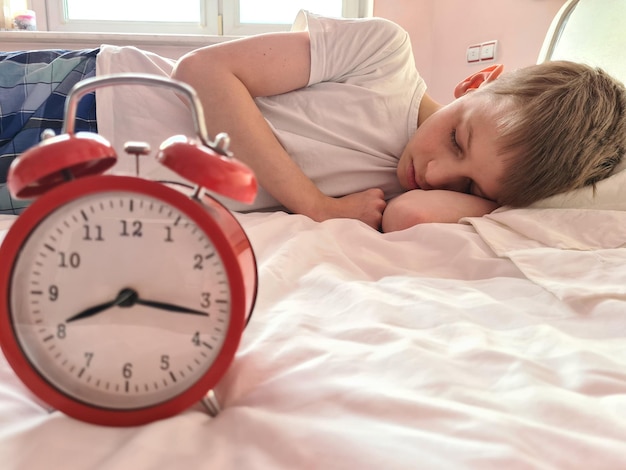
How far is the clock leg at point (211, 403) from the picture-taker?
37 centimetres

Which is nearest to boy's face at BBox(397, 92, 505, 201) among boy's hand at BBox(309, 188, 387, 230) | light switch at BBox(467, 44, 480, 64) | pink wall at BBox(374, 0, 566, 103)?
boy's hand at BBox(309, 188, 387, 230)

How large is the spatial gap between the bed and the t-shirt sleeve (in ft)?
1.59

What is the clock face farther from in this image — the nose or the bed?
the nose

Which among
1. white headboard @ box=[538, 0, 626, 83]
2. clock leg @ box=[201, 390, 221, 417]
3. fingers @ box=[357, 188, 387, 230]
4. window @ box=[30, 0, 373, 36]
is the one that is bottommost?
fingers @ box=[357, 188, 387, 230]

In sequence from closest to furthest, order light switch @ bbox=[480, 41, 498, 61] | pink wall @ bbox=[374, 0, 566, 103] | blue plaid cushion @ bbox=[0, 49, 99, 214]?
blue plaid cushion @ bbox=[0, 49, 99, 214] → pink wall @ bbox=[374, 0, 566, 103] → light switch @ bbox=[480, 41, 498, 61]

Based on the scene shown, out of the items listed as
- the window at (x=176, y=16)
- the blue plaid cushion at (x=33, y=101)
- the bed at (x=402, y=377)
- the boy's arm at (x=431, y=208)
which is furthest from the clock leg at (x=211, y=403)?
the window at (x=176, y=16)

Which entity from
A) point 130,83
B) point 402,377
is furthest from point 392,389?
point 130,83

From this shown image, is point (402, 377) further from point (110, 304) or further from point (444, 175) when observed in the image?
point (444, 175)

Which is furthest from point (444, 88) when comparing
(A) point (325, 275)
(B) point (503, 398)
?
(B) point (503, 398)

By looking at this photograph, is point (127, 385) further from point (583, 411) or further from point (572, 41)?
point (572, 41)

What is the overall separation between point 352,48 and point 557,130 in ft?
1.47

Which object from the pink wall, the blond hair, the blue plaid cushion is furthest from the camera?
the pink wall

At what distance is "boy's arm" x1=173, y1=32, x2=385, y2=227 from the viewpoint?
3.15 feet

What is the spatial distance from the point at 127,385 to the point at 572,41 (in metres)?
1.30
